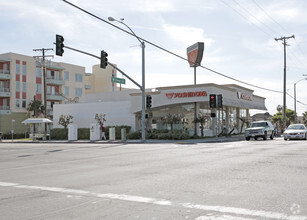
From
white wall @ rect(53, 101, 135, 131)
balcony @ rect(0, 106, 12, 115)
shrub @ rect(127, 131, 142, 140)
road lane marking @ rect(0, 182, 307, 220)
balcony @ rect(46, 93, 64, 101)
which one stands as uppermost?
balcony @ rect(46, 93, 64, 101)

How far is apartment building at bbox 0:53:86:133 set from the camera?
59.9m

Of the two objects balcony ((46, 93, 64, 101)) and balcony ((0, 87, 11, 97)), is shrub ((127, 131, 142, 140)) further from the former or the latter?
balcony ((46, 93, 64, 101))

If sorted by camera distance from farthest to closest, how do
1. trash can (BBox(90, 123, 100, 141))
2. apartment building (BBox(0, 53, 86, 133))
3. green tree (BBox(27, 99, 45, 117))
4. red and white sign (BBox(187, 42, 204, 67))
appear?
apartment building (BBox(0, 53, 86, 133)) < green tree (BBox(27, 99, 45, 117)) < red and white sign (BBox(187, 42, 204, 67)) < trash can (BBox(90, 123, 100, 141))

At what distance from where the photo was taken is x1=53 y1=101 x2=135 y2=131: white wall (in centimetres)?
4091

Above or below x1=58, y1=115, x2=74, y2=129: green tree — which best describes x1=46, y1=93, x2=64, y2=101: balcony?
above

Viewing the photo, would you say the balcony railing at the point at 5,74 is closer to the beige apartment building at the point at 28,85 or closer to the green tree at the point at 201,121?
the beige apartment building at the point at 28,85

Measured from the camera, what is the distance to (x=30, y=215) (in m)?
5.69

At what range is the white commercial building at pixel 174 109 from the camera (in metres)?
37.3

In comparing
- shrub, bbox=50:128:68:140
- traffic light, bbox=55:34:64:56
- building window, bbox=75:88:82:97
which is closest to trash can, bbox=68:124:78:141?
shrub, bbox=50:128:68:140

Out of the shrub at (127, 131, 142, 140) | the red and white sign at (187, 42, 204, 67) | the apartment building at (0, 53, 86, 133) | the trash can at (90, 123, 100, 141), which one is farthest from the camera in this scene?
the apartment building at (0, 53, 86, 133)

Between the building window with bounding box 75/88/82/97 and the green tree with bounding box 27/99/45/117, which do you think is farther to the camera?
the building window with bounding box 75/88/82/97

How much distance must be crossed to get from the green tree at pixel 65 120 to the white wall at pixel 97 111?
62cm

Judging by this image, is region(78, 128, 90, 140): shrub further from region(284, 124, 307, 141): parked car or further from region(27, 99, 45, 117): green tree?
region(27, 99, 45, 117): green tree

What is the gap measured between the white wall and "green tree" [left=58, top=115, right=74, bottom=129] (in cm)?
62
